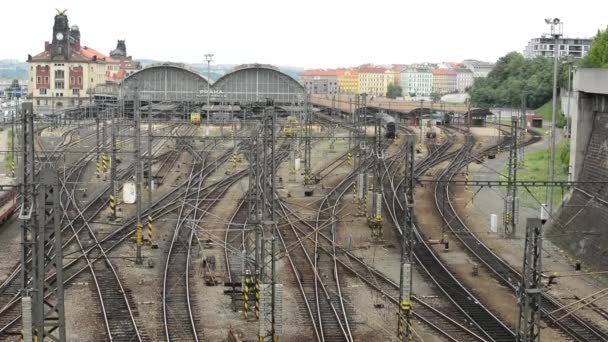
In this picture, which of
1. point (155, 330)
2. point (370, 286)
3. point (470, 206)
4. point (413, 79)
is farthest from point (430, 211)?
point (413, 79)

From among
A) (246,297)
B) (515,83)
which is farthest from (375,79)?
(246,297)

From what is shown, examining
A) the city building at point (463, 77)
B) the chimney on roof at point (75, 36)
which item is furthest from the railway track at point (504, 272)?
the city building at point (463, 77)

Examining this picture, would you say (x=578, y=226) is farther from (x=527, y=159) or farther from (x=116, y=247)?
(x=527, y=159)

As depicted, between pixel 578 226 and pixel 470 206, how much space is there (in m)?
6.85

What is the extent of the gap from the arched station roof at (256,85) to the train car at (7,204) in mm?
50651

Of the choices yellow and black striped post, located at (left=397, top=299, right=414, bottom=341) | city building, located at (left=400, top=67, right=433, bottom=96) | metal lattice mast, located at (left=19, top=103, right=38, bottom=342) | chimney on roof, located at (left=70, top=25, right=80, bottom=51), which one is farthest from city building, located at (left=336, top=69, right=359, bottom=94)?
metal lattice mast, located at (left=19, top=103, right=38, bottom=342)

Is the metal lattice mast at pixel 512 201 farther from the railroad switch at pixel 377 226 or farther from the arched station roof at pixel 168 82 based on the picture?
the arched station roof at pixel 168 82

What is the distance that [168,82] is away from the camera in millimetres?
78562

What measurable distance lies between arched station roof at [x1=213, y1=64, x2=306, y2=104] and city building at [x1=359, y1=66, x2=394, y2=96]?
8692 cm

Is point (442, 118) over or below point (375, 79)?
below

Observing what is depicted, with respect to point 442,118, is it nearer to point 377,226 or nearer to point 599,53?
point 599,53

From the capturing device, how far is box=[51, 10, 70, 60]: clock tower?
88.1 meters

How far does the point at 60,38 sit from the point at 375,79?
85672mm

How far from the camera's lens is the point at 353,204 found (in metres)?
29.2
